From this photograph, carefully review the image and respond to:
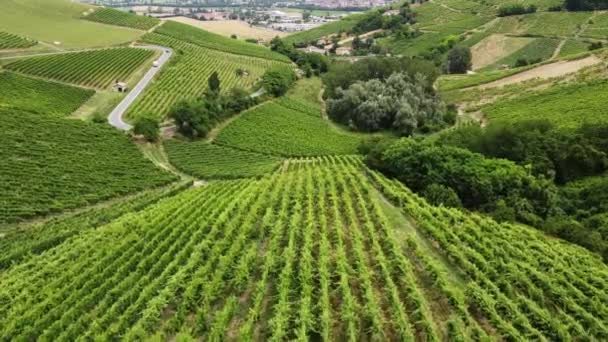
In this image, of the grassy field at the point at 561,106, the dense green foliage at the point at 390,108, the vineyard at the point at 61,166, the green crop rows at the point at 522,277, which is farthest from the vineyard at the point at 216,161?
the grassy field at the point at 561,106

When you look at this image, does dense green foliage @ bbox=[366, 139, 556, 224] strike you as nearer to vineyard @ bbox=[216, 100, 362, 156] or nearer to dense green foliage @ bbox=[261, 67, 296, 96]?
vineyard @ bbox=[216, 100, 362, 156]

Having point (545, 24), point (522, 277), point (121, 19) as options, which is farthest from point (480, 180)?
point (121, 19)

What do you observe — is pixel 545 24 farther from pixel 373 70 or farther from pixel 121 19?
pixel 121 19

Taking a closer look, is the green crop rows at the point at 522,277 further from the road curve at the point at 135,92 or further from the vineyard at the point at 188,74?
the vineyard at the point at 188,74

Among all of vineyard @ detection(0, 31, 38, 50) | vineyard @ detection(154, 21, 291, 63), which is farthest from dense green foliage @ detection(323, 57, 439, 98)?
vineyard @ detection(0, 31, 38, 50)

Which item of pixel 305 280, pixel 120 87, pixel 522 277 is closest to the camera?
pixel 305 280
